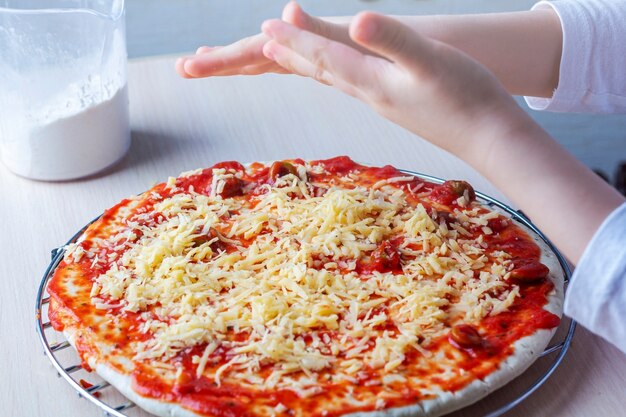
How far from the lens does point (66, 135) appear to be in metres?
1.58

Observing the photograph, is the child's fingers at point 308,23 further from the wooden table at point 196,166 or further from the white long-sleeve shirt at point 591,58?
the wooden table at point 196,166

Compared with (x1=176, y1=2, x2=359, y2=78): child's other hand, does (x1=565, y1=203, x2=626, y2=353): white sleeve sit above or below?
below

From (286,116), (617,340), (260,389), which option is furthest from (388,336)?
(286,116)

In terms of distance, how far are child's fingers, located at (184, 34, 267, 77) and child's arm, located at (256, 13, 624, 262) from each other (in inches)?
12.2

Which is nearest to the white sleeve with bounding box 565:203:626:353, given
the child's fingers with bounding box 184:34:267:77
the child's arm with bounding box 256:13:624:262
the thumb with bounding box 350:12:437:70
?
the child's arm with bounding box 256:13:624:262

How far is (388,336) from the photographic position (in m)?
1.12

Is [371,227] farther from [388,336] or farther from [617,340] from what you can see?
[617,340]

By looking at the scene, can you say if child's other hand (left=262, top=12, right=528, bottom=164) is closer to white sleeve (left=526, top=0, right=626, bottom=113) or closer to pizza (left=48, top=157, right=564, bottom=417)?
pizza (left=48, top=157, right=564, bottom=417)

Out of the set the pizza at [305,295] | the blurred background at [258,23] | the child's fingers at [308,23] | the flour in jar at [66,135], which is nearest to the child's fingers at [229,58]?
the child's fingers at [308,23]

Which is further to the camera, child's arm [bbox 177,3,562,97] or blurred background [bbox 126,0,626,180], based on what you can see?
blurred background [bbox 126,0,626,180]

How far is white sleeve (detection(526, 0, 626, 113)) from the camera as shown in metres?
1.39

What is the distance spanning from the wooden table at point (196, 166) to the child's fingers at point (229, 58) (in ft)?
1.42

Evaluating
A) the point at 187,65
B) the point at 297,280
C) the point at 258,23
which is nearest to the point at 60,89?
the point at 187,65

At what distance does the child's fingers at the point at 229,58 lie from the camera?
125 centimetres
